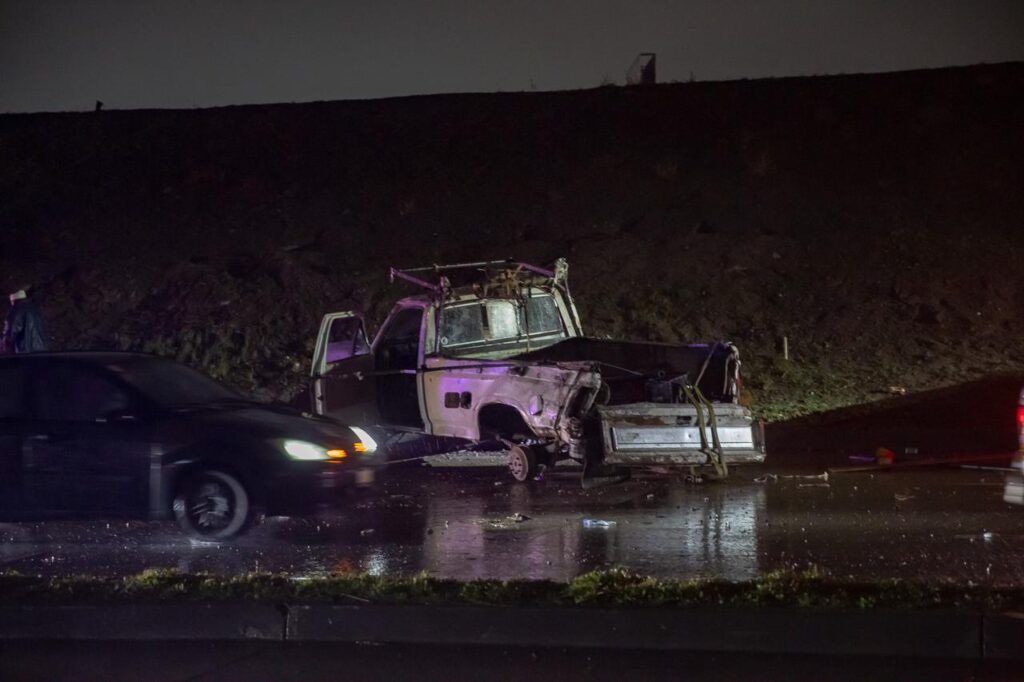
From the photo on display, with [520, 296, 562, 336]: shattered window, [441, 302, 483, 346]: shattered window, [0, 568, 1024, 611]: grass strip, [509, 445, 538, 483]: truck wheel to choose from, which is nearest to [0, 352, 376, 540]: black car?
[0, 568, 1024, 611]: grass strip

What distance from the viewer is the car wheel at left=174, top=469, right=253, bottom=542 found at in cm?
904

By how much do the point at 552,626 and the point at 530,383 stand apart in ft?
16.4

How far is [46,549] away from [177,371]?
1.78 metres

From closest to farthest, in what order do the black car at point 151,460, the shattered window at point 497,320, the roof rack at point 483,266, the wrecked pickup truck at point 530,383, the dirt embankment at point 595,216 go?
the black car at point 151,460
the wrecked pickup truck at point 530,383
the roof rack at point 483,266
the shattered window at point 497,320
the dirt embankment at point 595,216

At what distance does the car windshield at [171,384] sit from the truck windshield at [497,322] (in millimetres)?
2978

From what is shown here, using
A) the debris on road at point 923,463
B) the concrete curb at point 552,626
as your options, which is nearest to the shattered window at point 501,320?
the debris on road at point 923,463

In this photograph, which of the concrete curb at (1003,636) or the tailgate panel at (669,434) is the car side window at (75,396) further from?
the concrete curb at (1003,636)

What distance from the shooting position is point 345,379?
1323 centimetres

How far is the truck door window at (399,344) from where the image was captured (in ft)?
42.5

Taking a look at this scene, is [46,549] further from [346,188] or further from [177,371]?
[346,188]

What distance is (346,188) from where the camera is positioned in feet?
91.9

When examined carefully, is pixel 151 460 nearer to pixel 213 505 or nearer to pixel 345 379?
pixel 213 505

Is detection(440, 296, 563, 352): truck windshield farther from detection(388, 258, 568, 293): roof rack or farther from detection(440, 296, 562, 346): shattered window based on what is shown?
detection(388, 258, 568, 293): roof rack

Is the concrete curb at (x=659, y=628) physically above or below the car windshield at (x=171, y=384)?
below
